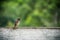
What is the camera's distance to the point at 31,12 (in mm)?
10922

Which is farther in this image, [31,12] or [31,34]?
[31,12]

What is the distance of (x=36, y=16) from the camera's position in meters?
10.2

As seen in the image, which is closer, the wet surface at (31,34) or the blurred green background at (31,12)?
the wet surface at (31,34)

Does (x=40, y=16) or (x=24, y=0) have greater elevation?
(x=24, y=0)

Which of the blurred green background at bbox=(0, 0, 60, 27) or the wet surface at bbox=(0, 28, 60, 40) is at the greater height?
the wet surface at bbox=(0, 28, 60, 40)

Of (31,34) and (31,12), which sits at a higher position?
(31,34)

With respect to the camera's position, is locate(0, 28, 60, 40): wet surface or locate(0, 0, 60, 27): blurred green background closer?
locate(0, 28, 60, 40): wet surface

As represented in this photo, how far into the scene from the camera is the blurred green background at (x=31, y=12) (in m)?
10.2

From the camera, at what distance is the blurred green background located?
1019cm

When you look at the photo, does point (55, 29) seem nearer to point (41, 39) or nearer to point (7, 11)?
point (41, 39)

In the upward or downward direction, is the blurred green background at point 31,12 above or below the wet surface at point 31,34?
below

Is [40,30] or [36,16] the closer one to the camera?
[40,30]

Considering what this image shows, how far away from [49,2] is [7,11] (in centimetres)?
239

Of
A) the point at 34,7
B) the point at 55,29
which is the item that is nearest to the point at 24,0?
the point at 34,7
